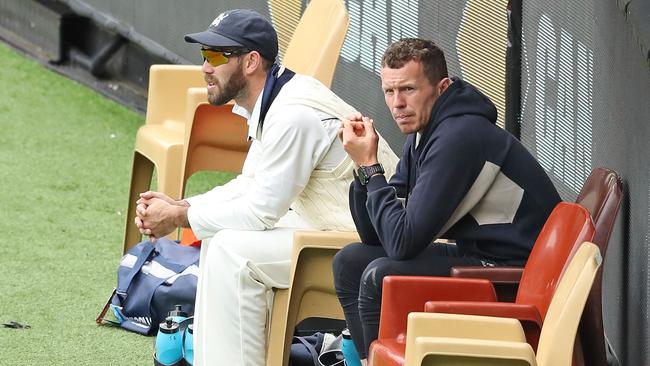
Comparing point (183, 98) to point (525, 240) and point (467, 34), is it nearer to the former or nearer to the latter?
point (467, 34)

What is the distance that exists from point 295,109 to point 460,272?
1.00m

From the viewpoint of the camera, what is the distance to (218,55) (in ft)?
16.6

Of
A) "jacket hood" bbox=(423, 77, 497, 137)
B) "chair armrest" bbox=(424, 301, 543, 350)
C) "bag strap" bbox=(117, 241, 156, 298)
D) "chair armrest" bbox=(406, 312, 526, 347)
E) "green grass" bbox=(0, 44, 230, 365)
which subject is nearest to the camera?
"chair armrest" bbox=(406, 312, 526, 347)

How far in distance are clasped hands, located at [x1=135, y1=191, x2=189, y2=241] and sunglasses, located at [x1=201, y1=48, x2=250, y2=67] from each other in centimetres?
54

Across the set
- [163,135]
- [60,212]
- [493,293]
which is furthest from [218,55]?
[60,212]

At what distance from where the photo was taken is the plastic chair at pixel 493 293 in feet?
12.1

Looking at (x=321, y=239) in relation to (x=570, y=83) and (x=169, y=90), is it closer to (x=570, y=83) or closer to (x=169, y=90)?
(x=570, y=83)

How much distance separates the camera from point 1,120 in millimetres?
8930

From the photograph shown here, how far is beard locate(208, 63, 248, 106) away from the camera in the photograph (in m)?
5.03

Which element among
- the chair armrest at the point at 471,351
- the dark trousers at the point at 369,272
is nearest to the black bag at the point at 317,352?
the dark trousers at the point at 369,272

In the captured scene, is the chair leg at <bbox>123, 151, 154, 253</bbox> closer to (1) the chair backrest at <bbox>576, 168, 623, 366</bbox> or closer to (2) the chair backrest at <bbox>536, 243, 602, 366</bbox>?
(1) the chair backrest at <bbox>576, 168, 623, 366</bbox>

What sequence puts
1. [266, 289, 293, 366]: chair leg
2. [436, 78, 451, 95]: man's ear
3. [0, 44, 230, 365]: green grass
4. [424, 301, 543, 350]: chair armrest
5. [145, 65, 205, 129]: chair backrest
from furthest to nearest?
[145, 65, 205, 129]: chair backrest < [0, 44, 230, 365]: green grass < [266, 289, 293, 366]: chair leg < [436, 78, 451, 95]: man's ear < [424, 301, 543, 350]: chair armrest

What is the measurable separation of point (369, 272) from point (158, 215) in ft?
3.73

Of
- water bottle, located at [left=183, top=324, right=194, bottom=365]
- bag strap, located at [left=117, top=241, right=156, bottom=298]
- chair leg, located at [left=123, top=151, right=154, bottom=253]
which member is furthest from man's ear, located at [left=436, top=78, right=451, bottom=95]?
chair leg, located at [left=123, top=151, right=154, bottom=253]
